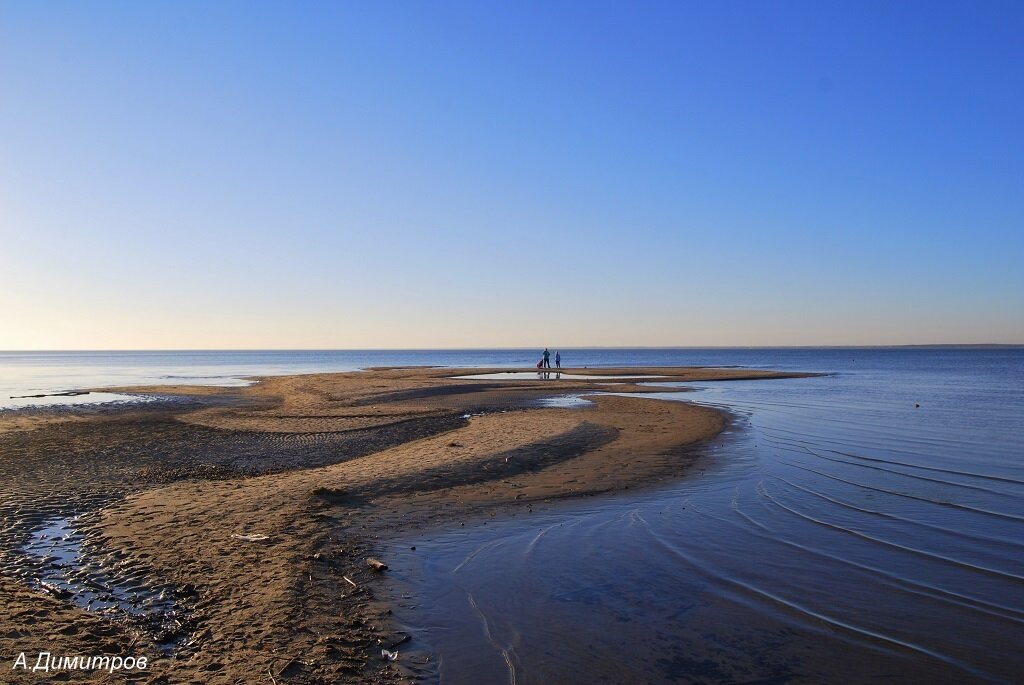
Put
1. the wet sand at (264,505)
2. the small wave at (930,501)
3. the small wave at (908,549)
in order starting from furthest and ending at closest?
the small wave at (930,501), the small wave at (908,549), the wet sand at (264,505)

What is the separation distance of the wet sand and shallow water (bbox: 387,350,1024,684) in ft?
3.16

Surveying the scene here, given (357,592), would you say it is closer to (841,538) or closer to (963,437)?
(841,538)

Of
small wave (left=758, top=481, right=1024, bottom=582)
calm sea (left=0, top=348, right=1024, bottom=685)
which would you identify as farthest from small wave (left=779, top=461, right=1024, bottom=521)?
small wave (left=758, top=481, right=1024, bottom=582)

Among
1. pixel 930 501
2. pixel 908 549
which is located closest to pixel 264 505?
pixel 908 549

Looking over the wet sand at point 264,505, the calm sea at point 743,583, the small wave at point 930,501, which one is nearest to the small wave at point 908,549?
the calm sea at point 743,583

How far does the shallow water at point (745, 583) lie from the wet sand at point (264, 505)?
3.16 feet

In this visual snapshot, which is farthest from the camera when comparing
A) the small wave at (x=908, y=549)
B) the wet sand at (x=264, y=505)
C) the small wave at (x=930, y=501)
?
the small wave at (x=930, y=501)

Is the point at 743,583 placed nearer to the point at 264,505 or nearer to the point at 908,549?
the point at 908,549

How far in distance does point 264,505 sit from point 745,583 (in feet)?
28.7

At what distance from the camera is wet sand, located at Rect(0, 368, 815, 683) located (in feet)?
22.3

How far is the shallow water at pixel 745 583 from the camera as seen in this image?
6.81 m

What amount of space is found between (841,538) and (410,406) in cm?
2574

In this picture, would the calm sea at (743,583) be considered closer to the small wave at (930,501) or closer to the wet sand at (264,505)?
the small wave at (930,501)

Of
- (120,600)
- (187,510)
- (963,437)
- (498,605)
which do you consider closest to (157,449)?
(187,510)
